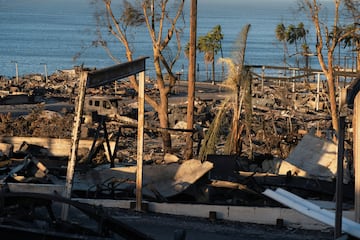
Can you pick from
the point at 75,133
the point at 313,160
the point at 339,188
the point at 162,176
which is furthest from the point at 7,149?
the point at 339,188

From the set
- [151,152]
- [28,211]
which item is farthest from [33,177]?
[151,152]

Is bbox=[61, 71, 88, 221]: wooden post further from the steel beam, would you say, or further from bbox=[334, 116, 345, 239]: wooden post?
bbox=[334, 116, 345, 239]: wooden post

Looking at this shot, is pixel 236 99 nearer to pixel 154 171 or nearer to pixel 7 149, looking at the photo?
pixel 154 171

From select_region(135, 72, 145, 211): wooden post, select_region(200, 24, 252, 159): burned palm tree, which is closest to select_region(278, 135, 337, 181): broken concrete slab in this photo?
select_region(200, 24, 252, 159): burned palm tree

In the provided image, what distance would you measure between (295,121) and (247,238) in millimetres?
21074

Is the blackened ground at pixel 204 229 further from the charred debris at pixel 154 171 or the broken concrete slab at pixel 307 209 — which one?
the broken concrete slab at pixel 307 209

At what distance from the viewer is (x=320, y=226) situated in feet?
43.1

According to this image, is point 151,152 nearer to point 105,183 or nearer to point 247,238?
point 105,183

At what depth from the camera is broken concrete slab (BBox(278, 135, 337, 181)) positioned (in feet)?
54.9

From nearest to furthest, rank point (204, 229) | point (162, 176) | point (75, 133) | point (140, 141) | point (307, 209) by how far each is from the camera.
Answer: point (307, 209) < point (75, 133) < point (204, 229) < point (140, 141) < point (162, 176)

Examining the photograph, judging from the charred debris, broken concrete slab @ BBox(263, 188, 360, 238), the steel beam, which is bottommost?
the charred debris

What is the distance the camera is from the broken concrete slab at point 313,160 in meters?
16.7

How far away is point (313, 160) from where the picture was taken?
1727 cm

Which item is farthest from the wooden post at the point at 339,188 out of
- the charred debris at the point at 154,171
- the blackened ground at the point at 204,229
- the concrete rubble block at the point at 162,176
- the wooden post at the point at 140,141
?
the concrete rubble block at the point at 162,176
